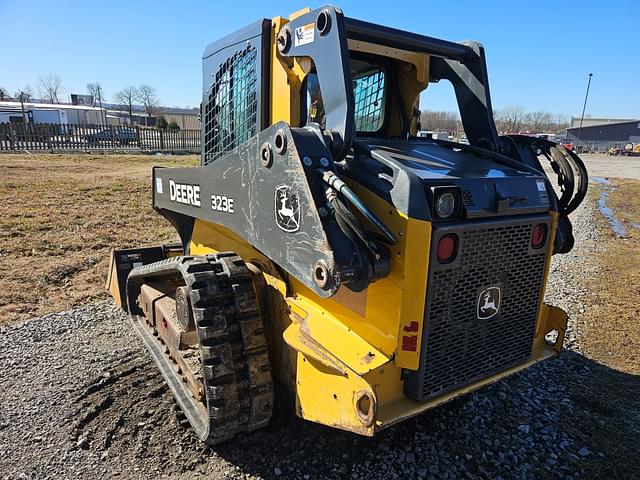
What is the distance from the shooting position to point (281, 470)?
2842mm

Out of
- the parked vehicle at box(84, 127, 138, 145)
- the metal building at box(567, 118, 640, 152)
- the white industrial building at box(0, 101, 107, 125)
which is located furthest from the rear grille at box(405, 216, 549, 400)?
the metal building at box(567, 118, 640, 152)

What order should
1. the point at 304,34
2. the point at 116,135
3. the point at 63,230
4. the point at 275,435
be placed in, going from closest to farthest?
the point at 304,34
the point at 275,435
the point at 63,230
the point at 116,135

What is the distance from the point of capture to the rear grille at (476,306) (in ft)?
7.87

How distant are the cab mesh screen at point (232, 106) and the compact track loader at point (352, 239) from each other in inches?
0.7

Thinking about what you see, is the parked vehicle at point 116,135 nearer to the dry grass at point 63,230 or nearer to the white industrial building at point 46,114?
the dry grass at point 63,230

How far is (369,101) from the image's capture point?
3697 millimetres

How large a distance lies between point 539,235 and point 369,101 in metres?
1.65

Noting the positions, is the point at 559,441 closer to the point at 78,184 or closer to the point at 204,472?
the point at 204,472

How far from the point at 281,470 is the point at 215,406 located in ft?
1.87

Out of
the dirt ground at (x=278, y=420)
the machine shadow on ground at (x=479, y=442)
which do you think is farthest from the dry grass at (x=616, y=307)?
the machine shadow on ground at (x=479, y=442)

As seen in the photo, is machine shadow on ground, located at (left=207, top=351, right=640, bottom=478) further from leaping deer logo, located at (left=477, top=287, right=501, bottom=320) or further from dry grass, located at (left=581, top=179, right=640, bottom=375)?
leaping deer logo, located at (left=477, top=287, right=501, bottom=320)

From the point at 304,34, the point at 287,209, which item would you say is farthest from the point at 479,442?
the point at 304,34

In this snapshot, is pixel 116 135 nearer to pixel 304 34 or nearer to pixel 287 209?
pixel 304 34

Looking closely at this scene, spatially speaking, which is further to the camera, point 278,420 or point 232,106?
point 232,106
